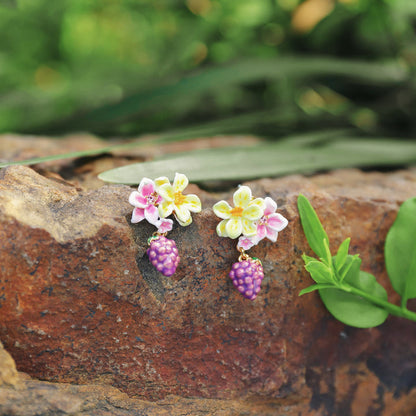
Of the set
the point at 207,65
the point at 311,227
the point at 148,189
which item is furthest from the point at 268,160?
the point at 207,65

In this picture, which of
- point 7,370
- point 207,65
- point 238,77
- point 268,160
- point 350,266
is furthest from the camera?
point 207,65

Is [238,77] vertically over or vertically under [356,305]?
over

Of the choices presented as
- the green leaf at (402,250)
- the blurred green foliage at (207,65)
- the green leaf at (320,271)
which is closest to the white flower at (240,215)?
the green leaf at (320,271)

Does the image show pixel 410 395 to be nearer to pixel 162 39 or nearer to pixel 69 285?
pixel 69 285

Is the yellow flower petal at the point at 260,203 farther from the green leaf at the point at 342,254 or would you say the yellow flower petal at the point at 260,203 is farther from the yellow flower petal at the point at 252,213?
the green leaf at the point at 342,254

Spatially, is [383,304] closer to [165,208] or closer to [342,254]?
[342,254]

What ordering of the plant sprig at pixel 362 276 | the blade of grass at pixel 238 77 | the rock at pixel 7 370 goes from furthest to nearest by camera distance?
the blade of grass at pixel 238 77
the plant sprig at pixel 362 276
the rock at pixel 7 370

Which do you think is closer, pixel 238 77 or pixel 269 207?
pixel 269 207
